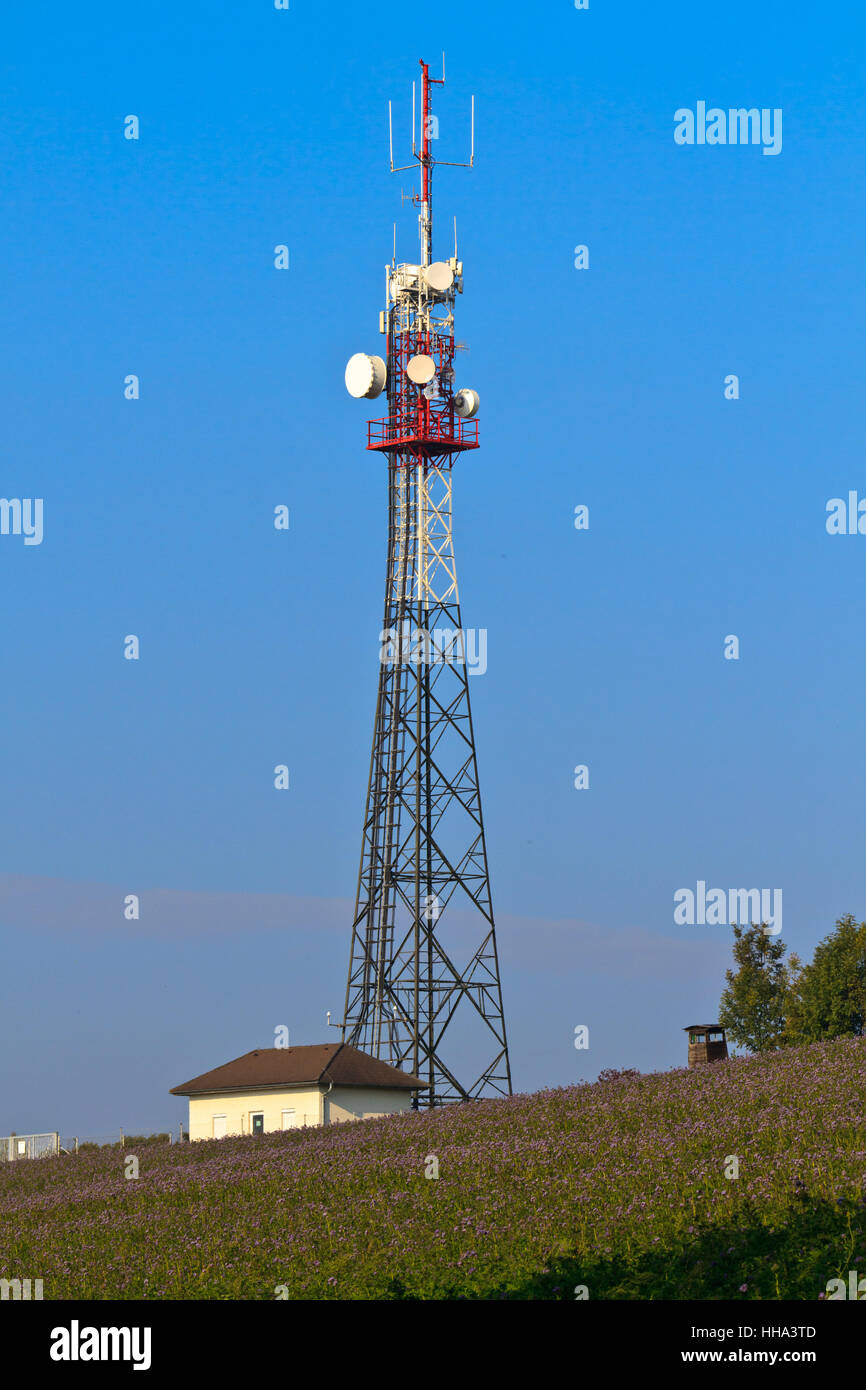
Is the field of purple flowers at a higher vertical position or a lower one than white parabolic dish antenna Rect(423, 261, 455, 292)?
lower

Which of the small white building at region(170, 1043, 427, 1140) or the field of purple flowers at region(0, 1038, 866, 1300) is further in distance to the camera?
the small white building at region(170, 1043, 427, 1140)

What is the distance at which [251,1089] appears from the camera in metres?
51.2

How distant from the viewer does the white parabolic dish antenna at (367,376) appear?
5462 cm

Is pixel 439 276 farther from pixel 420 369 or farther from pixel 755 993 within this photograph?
pixel 755 993

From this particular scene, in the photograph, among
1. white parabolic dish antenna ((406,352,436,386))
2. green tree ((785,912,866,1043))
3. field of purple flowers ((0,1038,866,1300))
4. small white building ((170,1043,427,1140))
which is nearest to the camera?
field of purple flowers ((0,1038,866,1300))

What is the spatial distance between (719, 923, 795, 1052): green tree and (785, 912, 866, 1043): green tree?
4096 mm

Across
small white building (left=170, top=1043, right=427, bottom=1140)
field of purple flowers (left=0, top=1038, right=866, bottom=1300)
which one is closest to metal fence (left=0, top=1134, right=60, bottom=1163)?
small white building (left=170, top=1043, right=427, bottom=1140)

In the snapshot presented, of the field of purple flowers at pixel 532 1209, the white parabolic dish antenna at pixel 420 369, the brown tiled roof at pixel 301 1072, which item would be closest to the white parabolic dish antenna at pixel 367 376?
the white parabolic dish antenna at pixel 420 369

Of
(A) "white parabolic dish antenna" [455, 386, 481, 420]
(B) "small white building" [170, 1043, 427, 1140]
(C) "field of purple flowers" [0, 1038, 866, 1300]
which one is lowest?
(C) "field of purple flowers" [0, 1038, 866, 1300]

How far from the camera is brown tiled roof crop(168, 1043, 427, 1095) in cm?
4959

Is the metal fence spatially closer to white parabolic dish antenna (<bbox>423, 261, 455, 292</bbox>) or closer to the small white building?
the small white building

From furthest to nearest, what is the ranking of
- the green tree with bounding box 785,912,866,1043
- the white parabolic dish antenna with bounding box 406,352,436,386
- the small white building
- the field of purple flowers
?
the green tree with bounding box 785,912,866,1043 < the white parabolic dish antenna with bounding box 406,352,436,386 < the small white building < the field of purple flowers
